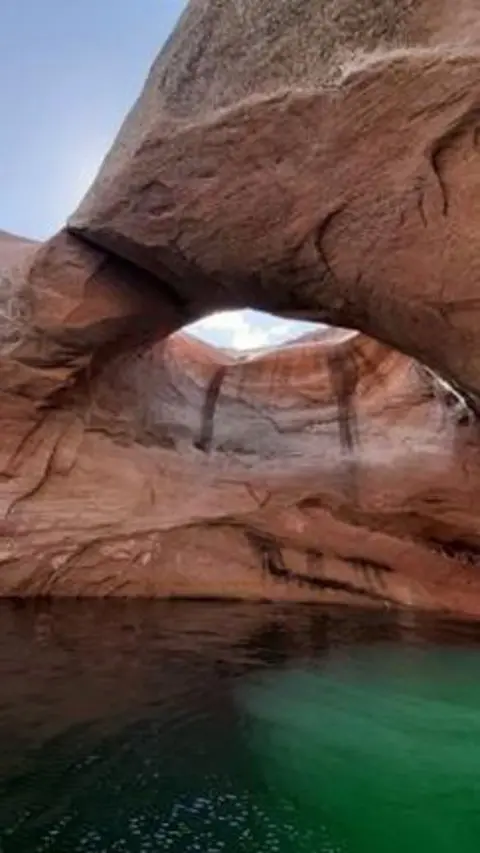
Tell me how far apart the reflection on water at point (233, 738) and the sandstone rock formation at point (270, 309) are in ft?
4.90

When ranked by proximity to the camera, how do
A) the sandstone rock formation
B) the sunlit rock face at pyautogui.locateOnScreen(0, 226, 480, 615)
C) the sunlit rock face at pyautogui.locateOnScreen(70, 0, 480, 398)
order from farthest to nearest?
the sunlit rock face at pyautogui.locateOnScreen(0, 226, 480, 615), the sandstone rock formation, the sunlit rock face at pyautogui.locateOnScreen(70, 0, 480, 398)

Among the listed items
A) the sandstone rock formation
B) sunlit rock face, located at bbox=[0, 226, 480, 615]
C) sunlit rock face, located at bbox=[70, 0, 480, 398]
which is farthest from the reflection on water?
sunlit rock face, located at bbox=[70, 0, 480, 398]

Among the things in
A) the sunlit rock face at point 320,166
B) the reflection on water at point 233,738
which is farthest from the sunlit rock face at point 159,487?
the reflection on water at point 233,738

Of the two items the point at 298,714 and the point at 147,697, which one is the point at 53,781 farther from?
the point at 298,714

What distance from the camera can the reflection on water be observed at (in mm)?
3066

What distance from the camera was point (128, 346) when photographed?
27.1 feet

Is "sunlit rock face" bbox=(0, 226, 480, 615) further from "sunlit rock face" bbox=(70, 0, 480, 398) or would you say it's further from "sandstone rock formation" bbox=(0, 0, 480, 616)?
"sunlit rock face" bbox=(70, 0, 480, 398)

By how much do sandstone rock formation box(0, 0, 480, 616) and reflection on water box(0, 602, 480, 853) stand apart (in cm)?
149

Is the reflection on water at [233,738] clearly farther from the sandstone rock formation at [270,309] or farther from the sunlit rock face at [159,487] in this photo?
the sandstone rock formation at [270,309]

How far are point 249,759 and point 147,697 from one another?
959mm

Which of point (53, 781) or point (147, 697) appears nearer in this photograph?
point (53, 781)

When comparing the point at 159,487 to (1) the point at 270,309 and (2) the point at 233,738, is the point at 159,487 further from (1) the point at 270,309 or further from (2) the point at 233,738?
(2) the point at 233,738

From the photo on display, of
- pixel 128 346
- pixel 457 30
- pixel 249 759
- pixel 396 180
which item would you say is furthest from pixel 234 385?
pixel 249 759

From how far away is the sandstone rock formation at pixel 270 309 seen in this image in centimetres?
522
